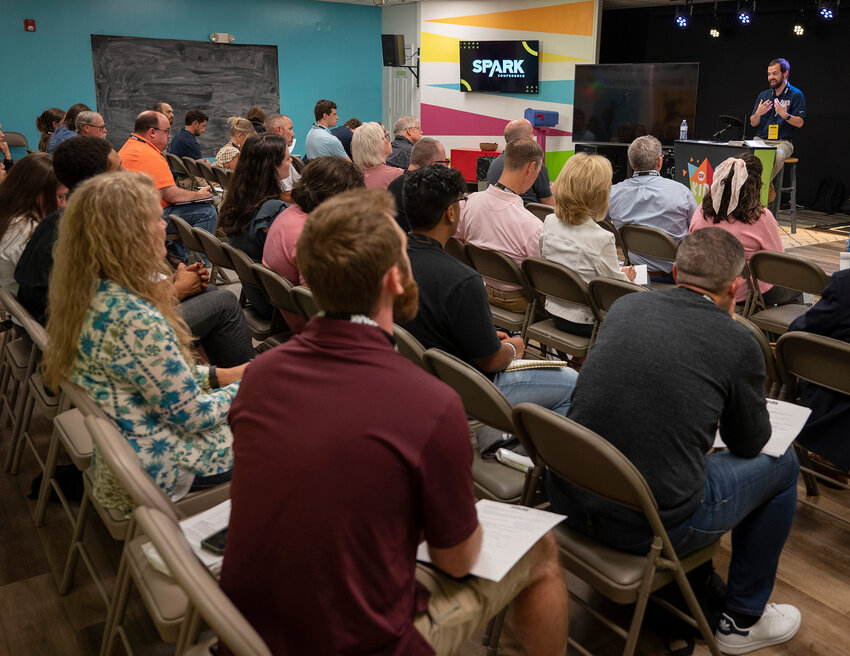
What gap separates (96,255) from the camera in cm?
190

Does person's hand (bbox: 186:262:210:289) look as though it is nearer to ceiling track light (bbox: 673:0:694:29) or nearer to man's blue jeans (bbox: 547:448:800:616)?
man's blue jeans (bbox: 547:448:800:616)

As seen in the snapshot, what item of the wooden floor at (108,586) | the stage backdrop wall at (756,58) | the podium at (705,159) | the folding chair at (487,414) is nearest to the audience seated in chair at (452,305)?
the folding chair at (487,414)

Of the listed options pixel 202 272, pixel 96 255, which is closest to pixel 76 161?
pixel 202 272

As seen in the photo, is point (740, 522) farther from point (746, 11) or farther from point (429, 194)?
point (746, 11)

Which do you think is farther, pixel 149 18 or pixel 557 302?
pixel 149 18

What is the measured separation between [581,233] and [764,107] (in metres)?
6.24

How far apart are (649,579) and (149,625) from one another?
1.55 m

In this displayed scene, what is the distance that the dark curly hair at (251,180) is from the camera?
3.87 meters

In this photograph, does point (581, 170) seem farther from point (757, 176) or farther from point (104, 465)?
point (104, 465)

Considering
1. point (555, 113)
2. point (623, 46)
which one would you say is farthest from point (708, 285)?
point (623, 46)

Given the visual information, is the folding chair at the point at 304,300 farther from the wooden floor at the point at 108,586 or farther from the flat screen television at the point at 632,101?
the flat screen television at the point at 632,101

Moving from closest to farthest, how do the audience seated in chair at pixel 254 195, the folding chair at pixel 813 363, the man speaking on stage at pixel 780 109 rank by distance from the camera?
the folding chair at pixel 813 363
the audience seated in chair at pixel 254 195
the man speaking on stage at pixel 780 109

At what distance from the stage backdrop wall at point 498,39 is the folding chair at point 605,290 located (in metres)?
8.26

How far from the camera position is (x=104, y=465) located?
1951mm
